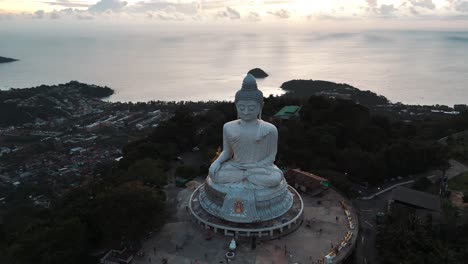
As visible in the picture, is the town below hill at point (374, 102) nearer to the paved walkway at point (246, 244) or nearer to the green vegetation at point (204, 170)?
the green vegetation at point (204, 170)

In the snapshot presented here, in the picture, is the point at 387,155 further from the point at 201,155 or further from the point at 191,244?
the point at 191,244

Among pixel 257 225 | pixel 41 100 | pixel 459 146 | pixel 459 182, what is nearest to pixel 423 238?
pixel 257 225

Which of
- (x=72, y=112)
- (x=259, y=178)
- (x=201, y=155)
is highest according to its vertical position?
(x=259, y=178)

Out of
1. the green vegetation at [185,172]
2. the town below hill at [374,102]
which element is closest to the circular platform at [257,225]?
the green vegetation at [185,172]

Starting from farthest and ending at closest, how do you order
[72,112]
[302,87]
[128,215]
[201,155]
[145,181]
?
1. [302,87]
2. [72,112]
3. [201,155]
4. [145,181]
5. [128,215]

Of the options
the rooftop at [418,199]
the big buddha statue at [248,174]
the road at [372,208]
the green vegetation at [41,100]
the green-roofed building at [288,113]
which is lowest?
the green vegetation at [41,100]

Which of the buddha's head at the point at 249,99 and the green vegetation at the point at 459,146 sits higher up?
the buddha's head at the point at 249,99

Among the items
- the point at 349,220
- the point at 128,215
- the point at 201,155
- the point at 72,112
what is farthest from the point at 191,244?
the point at 72,112
